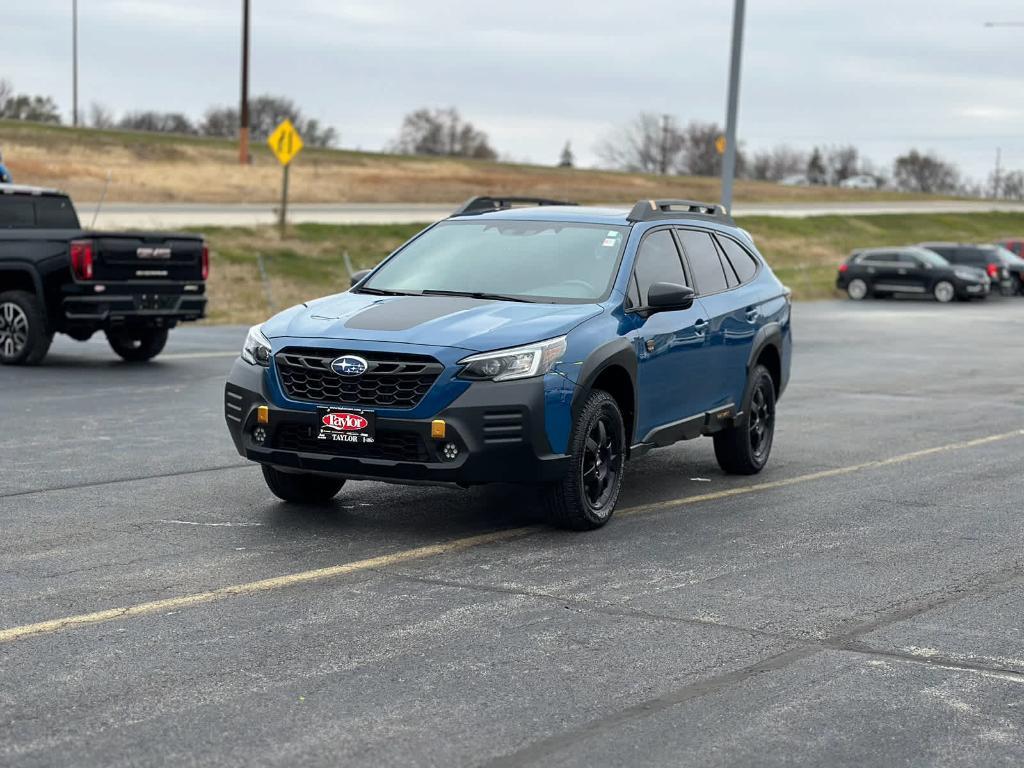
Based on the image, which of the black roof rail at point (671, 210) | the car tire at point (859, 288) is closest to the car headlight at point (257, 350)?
the black roof rail at point (671, 210)

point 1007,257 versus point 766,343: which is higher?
point 766,343

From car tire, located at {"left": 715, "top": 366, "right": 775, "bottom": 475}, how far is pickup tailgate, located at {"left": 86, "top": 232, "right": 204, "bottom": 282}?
8.39 metres

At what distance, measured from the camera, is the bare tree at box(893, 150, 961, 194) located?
149 metres

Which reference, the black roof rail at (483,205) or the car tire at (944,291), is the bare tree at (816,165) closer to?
the car tire at (944,291)

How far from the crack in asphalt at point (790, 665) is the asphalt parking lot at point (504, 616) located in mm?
16

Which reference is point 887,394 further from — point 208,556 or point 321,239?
point 321,239

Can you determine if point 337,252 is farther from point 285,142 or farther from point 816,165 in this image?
point 816,165

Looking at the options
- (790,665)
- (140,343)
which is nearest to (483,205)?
(790,665)

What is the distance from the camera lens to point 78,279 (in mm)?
16766

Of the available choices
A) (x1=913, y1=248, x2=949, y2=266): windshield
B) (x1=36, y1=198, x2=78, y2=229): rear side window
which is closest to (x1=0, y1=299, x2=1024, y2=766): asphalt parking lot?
(x1=36, y1=198, x2=78, y2=229): rear side window

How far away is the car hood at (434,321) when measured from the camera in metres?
7.98

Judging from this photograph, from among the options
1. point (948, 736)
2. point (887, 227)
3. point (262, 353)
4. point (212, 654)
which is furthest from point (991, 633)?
point (887, 227)

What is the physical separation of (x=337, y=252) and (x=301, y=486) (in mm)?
30452

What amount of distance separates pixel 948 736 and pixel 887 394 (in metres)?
12.2
